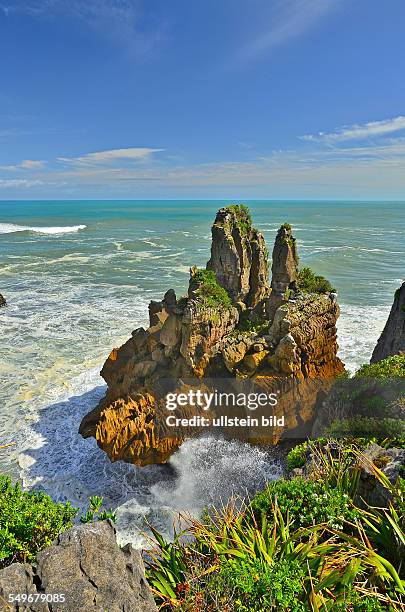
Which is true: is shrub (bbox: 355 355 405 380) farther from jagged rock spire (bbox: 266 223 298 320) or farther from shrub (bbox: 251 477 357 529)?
shrub (bbox: 251 477 357 529)

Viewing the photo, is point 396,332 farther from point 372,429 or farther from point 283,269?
point 372,429

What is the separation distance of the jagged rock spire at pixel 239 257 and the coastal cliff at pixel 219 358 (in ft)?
0.32

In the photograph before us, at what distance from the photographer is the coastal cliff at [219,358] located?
1327 centimetres

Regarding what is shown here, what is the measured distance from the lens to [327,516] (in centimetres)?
605

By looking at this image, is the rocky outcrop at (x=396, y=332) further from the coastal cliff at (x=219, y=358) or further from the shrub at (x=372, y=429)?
the shrub at (x=372, y=429)

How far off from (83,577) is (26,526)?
7.03ft

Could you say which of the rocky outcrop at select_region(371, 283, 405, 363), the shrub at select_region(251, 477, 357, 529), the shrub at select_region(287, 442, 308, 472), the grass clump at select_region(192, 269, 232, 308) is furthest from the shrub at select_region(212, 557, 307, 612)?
the rocky outcrop at select_region(371, 283, 405, 363)

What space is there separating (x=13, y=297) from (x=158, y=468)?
27963mm

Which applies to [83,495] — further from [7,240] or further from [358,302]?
[7,240]

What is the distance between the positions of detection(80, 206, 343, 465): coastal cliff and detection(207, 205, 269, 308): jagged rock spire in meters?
0.10

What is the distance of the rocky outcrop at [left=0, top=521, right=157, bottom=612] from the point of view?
4418mm

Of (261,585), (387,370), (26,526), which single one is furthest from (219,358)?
(261,585)

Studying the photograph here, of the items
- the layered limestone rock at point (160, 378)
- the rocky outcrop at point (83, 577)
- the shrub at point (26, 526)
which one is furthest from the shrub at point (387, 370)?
the shrub at point (26, 526)

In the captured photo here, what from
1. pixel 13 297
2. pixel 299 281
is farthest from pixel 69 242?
pixel 299 281
